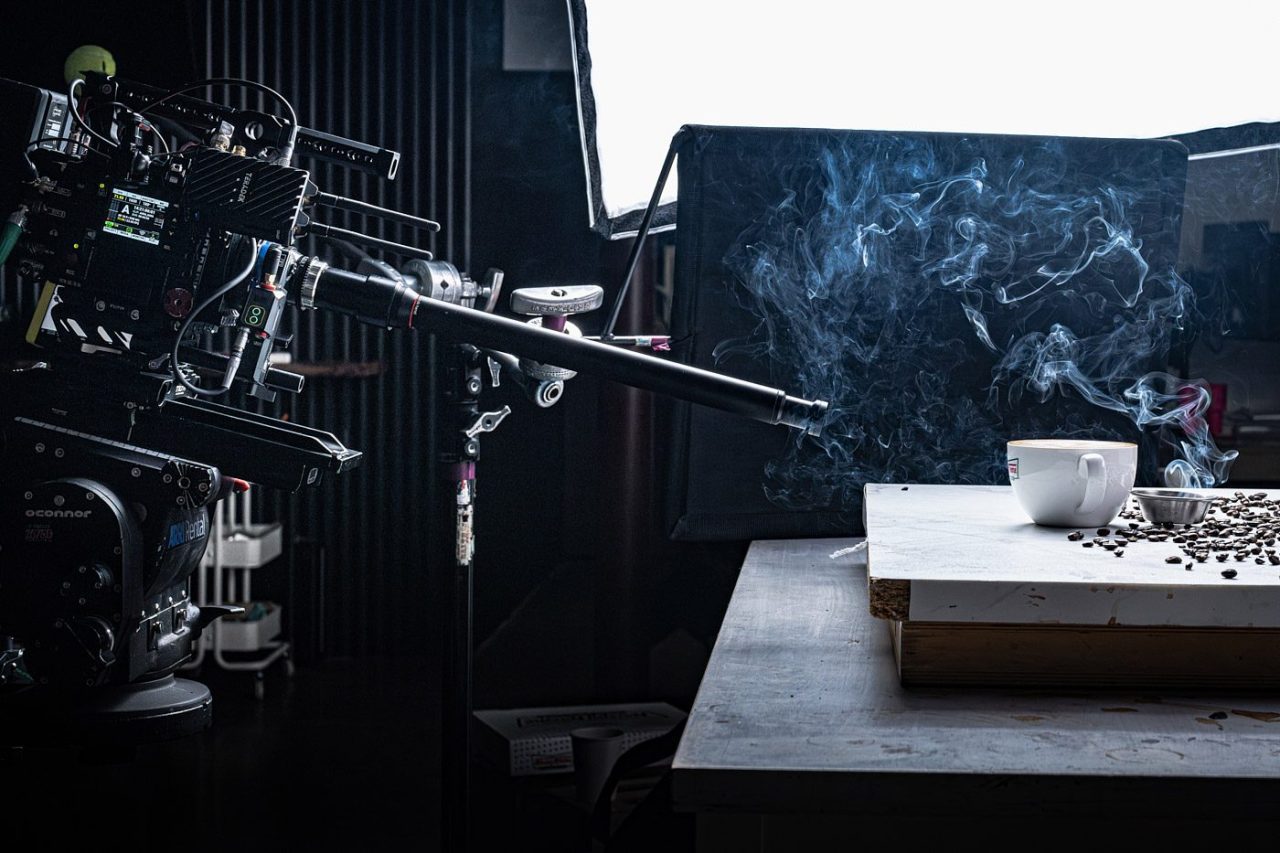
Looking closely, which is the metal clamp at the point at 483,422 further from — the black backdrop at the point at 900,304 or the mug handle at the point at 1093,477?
the mug handle at the point at 1093,477

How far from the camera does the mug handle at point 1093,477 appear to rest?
0.85 m

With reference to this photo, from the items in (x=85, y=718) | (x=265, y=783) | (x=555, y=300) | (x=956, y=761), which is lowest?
(x=265, y=783)

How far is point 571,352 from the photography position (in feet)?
3.32

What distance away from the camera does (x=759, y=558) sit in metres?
1.18

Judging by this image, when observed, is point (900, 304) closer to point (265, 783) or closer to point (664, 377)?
point (664, 377)

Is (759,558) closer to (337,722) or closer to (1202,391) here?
(1202,391)

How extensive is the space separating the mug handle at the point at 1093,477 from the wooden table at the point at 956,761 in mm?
213

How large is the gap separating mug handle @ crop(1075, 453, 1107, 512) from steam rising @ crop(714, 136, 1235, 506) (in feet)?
1.57

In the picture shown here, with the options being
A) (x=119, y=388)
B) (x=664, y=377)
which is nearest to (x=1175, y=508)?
(x=664, y=377)

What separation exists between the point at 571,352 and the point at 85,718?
719 millimetres

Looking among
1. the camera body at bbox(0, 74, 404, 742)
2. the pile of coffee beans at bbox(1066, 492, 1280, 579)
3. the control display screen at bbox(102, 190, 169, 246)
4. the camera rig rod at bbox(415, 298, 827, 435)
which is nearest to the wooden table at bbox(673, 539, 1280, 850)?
the pile of coffee beans at bbox(1066, 492, 1280, 579)

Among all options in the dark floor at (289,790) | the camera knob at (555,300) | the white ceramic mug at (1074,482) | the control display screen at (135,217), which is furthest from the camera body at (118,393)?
the white ceramic mug at (1074,482)

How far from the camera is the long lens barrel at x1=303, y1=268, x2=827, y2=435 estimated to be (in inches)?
38.7

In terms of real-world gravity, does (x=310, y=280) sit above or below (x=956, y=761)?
above
